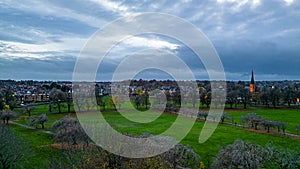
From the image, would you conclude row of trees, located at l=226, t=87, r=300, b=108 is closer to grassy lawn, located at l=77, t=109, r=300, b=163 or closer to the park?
the park

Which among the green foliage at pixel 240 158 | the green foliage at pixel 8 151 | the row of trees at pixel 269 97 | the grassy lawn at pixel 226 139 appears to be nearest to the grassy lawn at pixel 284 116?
the grassy lawn at pixel 226 139

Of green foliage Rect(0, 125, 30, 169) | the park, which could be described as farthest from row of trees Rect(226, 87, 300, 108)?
green foliage Rect(0, 125, 30, 169)

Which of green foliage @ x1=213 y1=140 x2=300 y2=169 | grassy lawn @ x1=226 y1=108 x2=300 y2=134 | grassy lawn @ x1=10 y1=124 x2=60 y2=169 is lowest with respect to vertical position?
grassy lawn @ x1=10 y1=124 x2=60 y2=169

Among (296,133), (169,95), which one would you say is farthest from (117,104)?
(296,133)

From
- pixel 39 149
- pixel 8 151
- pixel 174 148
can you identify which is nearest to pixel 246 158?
pixel 174 148

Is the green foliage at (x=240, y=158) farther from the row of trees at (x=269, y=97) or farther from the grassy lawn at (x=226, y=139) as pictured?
the row of trees at (x=269, y=97)

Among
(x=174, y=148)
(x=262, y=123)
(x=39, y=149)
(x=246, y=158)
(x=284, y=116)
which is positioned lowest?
(x=39, y=149)

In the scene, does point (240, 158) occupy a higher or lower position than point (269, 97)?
lower

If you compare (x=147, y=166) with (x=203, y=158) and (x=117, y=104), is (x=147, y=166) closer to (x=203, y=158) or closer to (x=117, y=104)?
(x=203, y=158)

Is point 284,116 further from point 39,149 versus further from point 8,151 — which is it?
point 8,151

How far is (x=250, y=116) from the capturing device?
44.5 m

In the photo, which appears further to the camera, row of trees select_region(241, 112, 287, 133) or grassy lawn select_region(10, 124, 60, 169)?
row of trees select_region(241, 112, 287, 133)

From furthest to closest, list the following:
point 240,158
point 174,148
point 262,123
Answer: point 262,123, point 174,148, point 240,158

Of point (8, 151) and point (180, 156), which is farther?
point (180, 156)
